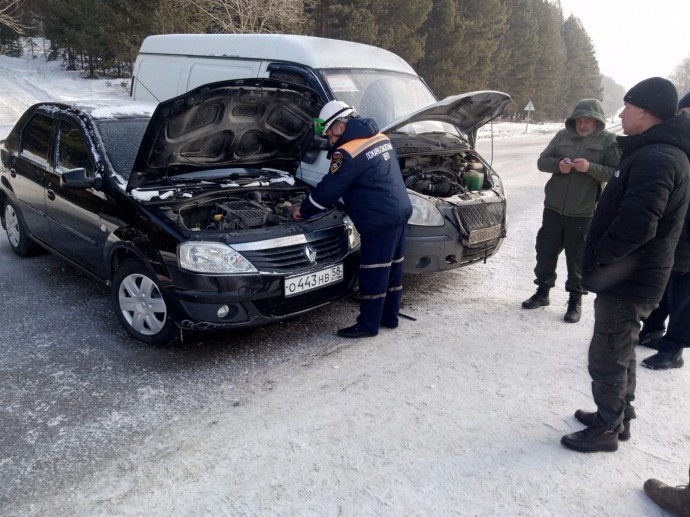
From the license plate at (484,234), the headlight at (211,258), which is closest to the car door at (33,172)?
the headlight at (211,258)

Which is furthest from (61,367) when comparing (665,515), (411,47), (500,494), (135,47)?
(411,47)

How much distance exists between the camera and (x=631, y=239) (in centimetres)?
262

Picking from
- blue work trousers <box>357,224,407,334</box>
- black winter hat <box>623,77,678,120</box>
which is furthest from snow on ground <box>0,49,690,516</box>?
black winter hat <box>623,77,678,120</box>

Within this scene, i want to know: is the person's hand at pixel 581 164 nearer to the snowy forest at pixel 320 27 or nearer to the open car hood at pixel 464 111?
the open car hood at pixel 464 111

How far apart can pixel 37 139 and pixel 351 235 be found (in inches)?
122

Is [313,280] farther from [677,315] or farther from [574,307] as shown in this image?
[677,315]

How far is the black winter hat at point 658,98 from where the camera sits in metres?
2.62

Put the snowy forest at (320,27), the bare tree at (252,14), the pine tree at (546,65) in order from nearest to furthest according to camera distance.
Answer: the bare tree at (252,14) → the snowy forest at (320,27) → the pine tree at (546,65)

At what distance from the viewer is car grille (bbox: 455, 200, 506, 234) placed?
481 centimetres

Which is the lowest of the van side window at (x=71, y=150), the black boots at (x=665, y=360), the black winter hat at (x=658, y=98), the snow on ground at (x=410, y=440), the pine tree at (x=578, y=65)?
the snow on ground at (x=410, y=440)

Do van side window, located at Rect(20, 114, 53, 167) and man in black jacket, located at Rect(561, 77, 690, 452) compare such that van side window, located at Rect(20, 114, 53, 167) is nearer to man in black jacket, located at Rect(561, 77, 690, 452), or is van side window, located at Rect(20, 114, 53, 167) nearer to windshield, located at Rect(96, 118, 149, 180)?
windshield, located at Rect(96, 118, 149, 180)

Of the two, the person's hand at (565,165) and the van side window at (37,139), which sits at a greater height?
the person's hand at (565,165)

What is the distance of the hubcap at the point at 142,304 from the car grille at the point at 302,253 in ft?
2.34

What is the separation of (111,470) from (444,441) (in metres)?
1.69
